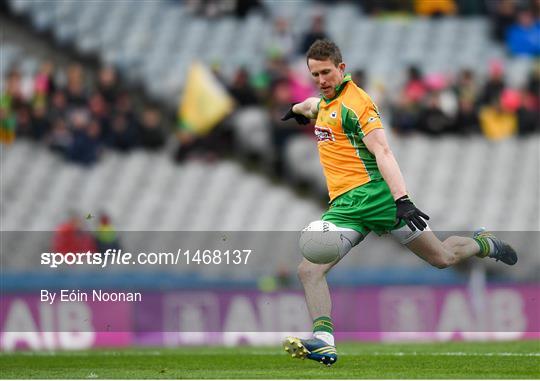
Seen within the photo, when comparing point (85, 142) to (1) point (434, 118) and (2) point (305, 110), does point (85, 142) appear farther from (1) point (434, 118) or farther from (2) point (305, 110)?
(2) point (305, 110)

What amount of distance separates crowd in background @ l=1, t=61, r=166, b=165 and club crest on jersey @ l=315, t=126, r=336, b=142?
40.3 feet

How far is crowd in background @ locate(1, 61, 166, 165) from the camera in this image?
77.7 ft

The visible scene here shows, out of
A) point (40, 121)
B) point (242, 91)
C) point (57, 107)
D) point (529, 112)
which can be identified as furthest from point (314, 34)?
point (40, 121)

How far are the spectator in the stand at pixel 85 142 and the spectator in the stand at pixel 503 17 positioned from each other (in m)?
7.76

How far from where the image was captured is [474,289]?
2034 centimetres

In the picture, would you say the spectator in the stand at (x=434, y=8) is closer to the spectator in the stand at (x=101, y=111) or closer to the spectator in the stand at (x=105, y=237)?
the spectator in the stand at (x=101, y=111)

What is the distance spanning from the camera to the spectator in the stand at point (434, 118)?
78.6ft

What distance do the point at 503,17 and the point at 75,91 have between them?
26.4ft

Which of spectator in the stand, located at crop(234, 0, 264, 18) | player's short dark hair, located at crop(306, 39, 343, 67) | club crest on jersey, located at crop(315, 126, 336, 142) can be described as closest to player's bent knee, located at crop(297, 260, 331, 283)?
club crest on jersey, located at crop(315, 126, 336, 142)

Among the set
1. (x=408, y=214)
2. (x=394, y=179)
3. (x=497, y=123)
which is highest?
(x=497, y=123)

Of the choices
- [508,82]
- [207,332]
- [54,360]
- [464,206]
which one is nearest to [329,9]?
[508,82]

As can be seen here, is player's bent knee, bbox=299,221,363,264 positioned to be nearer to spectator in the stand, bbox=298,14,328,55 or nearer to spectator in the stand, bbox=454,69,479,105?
spectator in the stand, bbox=454,69,479,105

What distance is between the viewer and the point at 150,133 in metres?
24.2

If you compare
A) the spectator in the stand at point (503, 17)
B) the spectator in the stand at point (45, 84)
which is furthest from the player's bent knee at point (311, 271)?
the spectator in the stand at point (503, 17)
